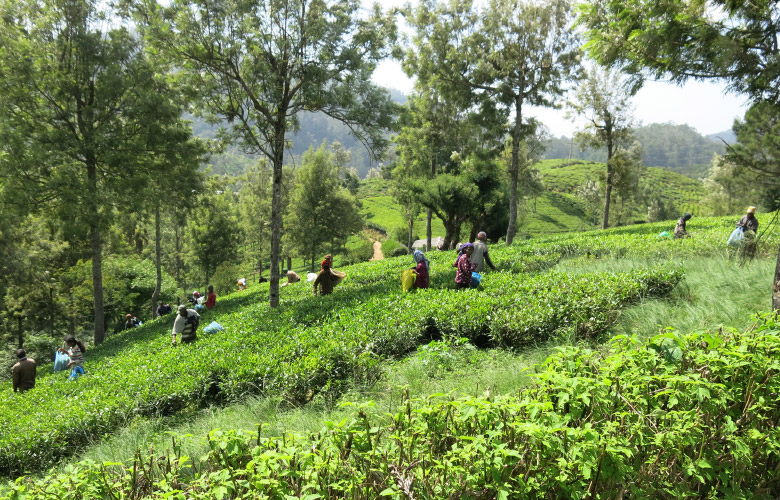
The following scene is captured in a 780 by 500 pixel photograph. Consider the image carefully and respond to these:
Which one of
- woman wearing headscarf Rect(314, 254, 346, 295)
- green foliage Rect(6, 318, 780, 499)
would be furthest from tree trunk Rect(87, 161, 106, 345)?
green foliage Rect(6, 318, 780, 499)

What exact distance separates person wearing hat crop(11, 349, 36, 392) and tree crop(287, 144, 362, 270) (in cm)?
2250

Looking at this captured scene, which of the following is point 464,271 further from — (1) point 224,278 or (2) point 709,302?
(1) point 224,278

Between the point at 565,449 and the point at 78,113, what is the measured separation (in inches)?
859

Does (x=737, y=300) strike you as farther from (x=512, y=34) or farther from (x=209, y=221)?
(x=209, y=221)

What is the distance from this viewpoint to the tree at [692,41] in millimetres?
4820

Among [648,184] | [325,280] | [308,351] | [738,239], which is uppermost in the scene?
[648,184]

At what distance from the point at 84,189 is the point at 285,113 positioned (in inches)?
352

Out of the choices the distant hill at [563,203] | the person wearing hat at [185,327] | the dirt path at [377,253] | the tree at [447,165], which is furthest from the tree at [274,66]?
the dirt path at [377,253]

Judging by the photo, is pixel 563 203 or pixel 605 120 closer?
pixel 605 120

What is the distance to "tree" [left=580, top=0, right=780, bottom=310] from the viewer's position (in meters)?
4.82

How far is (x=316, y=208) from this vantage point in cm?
3350

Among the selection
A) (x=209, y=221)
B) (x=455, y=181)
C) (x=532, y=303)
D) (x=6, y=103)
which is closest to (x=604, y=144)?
(x=455, y=181)

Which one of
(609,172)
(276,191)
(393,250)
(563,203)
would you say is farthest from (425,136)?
(563,203)

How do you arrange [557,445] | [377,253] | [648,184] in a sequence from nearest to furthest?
[557,445] → [377,253] → [648,184]
